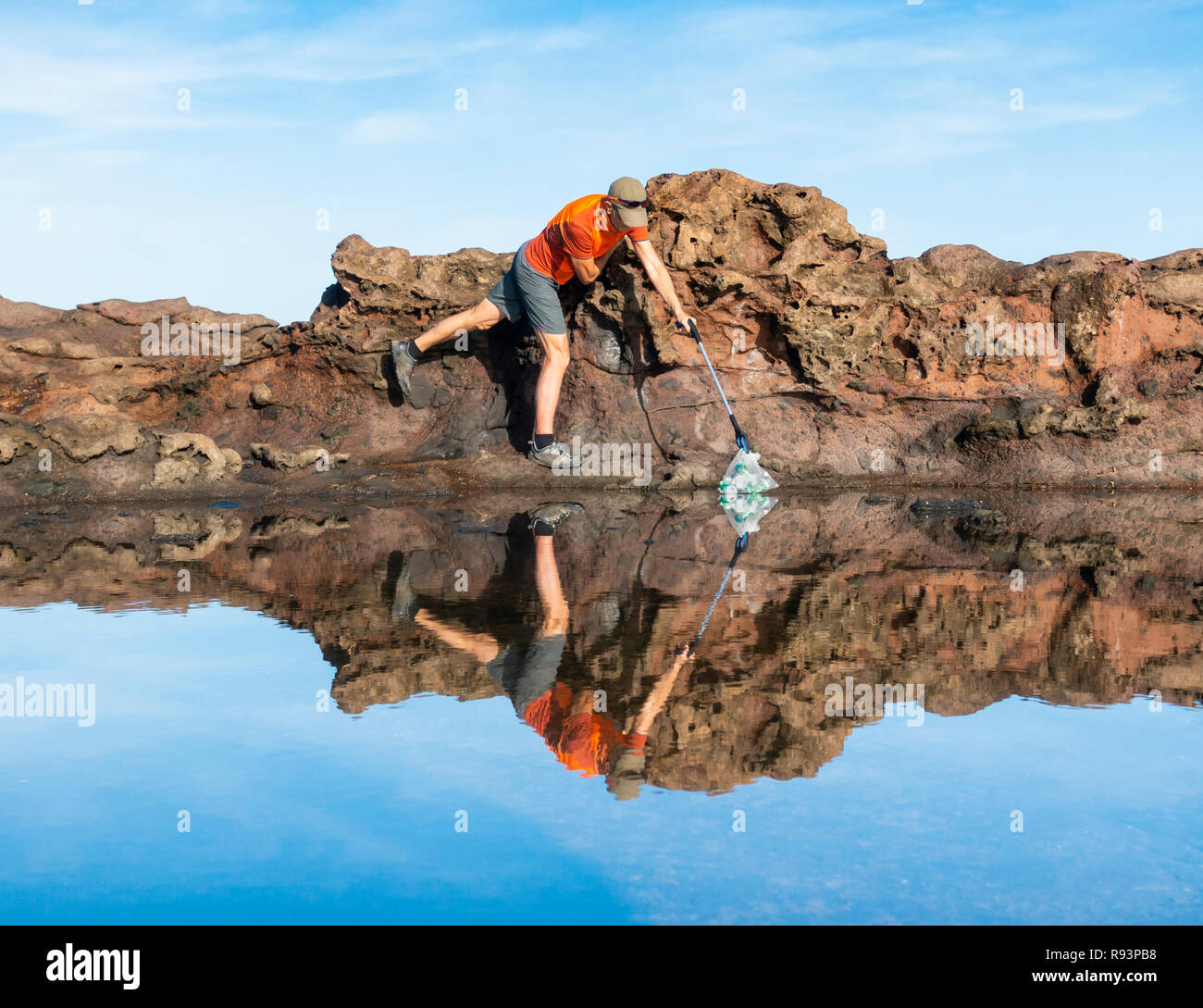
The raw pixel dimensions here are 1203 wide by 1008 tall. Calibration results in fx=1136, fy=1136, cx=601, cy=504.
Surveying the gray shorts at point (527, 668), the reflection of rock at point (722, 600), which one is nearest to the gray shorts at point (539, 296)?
the reflection of rock at point (722, 600)

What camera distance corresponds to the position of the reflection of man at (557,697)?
301 cm

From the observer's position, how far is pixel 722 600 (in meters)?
5.41

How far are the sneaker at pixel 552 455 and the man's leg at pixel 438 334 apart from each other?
4.65ft

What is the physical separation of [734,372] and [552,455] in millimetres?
2345

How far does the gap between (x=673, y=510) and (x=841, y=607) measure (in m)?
4.96

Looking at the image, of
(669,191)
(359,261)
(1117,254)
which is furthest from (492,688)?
(1117,254)

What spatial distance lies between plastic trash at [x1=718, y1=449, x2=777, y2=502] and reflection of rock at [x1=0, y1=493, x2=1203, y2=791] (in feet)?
5.45

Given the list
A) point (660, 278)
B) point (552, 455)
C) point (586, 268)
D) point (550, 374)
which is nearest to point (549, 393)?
point (550, 374)

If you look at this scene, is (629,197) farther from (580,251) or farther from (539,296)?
(539,296)

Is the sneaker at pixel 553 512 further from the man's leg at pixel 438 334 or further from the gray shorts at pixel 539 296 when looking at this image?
the man's leg at pixel 438 334
